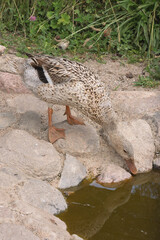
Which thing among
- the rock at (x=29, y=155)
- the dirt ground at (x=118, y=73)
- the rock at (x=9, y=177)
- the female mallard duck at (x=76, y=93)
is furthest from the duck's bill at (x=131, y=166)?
the dirt ground at (x=118, y=73)

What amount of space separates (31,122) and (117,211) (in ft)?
5.61

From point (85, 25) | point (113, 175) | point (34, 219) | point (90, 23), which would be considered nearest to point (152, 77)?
point (90, 23)

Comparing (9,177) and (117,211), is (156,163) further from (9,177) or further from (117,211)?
(9,177)

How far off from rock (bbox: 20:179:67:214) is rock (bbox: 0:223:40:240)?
1.84 feet

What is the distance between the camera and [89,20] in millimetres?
7484

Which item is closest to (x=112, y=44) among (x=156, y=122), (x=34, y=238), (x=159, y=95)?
(x=159, y=95)

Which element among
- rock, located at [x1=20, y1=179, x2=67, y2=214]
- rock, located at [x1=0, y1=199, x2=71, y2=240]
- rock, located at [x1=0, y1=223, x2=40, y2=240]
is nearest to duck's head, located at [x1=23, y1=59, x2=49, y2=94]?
rock, located at [x1=20, y1=179, x2=67, y2=214]

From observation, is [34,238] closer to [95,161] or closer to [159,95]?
[95,161]

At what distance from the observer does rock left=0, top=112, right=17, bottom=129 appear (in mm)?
4967

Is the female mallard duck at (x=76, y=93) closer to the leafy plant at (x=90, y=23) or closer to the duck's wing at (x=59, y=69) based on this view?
the duck's wing at (x=59, y=69)

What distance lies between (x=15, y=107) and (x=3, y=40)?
2183 millimetres

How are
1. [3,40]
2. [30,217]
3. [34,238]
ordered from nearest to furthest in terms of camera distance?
Answer: [34,238]
[30,217]
[3,40]

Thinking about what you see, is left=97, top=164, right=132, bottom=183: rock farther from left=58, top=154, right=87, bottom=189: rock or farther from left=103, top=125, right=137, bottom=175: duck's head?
left=58, top=154, right=87, bottom=189: rock

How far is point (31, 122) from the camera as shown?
5.07 m
